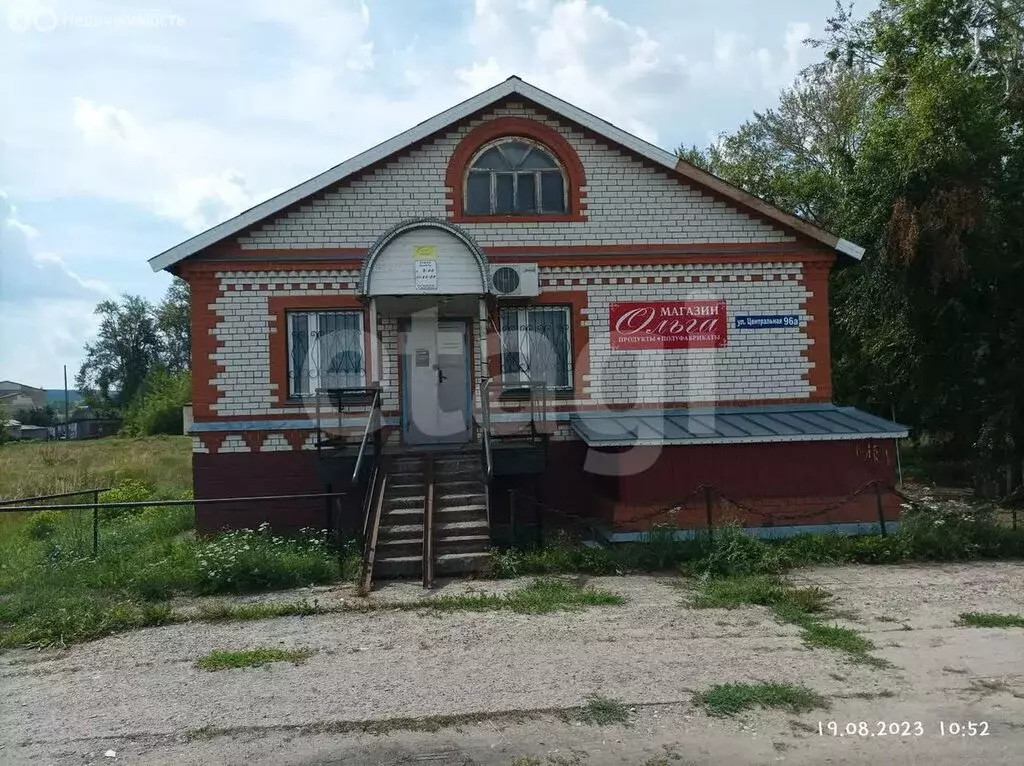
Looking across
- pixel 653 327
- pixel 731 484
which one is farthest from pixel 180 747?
pixel 653 327

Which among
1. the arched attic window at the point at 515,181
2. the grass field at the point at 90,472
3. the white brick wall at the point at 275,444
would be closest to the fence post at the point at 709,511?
the arched attic window at the point at 515,181

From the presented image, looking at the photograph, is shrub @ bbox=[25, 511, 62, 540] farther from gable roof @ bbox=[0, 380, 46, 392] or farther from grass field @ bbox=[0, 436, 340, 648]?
gable roof @ bbox=[0, 380, 46, 392]

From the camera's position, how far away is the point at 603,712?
238 inches

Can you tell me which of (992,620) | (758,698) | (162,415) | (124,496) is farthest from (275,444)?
(162,415)

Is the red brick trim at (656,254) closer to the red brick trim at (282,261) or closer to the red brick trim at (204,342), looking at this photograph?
the red brick trim at (282,261)

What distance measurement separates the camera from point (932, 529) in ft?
38.1

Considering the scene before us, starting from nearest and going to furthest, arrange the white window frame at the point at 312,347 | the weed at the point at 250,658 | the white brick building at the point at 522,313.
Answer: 1. the weed at the point at 250,658
2. the white brick building at the point at 522,313
3. the white window frame at the point at 312,347

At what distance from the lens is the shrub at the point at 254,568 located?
9922 mm

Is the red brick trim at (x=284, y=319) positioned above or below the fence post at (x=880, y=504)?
above

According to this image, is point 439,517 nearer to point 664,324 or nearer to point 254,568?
point 254,568

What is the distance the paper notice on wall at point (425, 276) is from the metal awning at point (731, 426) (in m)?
3.08

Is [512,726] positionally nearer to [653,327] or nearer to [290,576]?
[290,576]

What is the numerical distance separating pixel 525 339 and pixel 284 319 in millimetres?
3826

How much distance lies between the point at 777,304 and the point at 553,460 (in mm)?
4538
